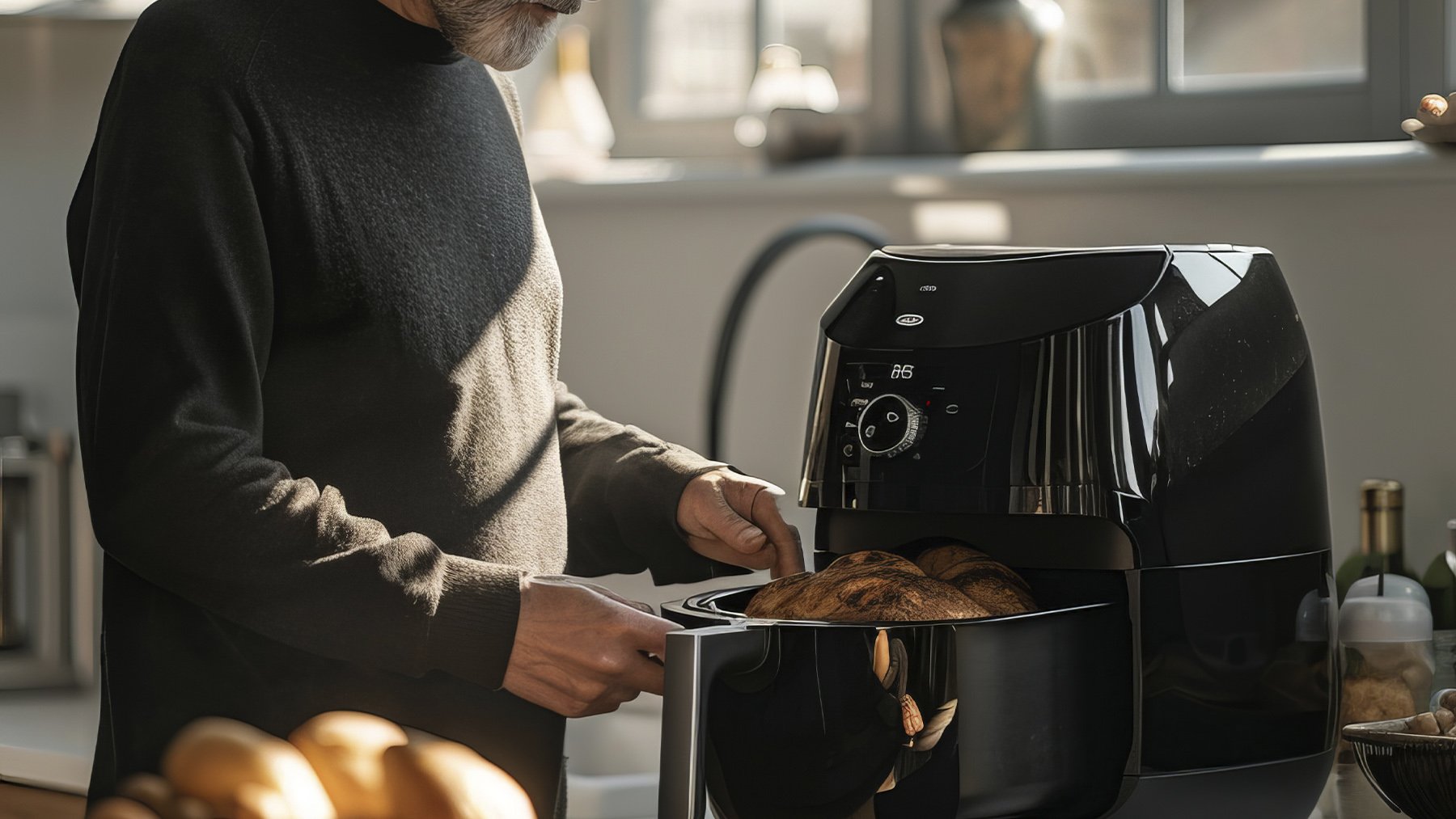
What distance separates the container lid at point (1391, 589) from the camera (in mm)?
1172

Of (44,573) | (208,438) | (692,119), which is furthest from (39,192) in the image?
(208,438)

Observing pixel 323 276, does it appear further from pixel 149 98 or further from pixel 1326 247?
pixel 1326 247

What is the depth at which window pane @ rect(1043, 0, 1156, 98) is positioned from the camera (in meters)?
2.08

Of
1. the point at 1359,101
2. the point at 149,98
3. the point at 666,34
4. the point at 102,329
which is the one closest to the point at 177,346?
the point at 102,329

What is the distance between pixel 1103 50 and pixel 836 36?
1.31 ft

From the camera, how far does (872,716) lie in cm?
75

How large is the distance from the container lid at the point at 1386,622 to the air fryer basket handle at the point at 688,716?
0.62 meters

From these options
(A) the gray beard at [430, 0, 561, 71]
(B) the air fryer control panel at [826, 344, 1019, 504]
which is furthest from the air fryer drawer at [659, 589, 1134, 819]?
(A) the gray beard at [430, 0, 561, 71]

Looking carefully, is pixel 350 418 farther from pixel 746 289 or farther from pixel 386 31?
pixel 746 289

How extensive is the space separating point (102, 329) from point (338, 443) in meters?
0.18

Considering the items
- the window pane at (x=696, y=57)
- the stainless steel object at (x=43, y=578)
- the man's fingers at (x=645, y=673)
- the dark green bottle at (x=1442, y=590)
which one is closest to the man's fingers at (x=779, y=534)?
the man's fingers at (x=645, y=673)

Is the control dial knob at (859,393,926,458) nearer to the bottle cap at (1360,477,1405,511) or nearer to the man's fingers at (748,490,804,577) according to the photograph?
the man's fingers at (748,490,804,577)

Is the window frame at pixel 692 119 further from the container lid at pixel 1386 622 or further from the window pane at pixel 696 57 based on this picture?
the container lid at pixel 1386 622

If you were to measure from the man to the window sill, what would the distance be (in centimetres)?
84
